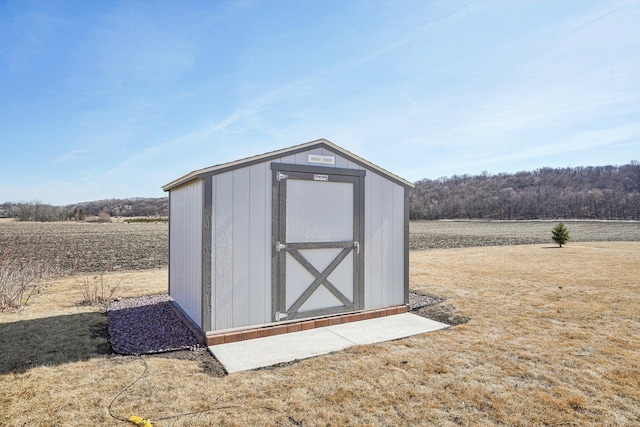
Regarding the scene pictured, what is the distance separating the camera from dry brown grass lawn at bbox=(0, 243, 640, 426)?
2.96 m

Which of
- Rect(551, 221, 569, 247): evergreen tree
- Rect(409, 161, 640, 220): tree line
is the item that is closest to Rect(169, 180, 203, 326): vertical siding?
Rect(551, 221, 569, 247): evergreen tree

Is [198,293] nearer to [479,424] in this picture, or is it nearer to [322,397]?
[322,397]

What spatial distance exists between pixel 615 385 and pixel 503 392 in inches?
48.1

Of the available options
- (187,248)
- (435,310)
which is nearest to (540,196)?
(435,310)

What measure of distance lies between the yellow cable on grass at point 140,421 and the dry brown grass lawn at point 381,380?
0.08 meters

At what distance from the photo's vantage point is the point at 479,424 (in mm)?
2828

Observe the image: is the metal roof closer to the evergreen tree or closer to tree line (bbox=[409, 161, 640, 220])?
the evergreen tree

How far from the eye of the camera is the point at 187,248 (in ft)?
18.9

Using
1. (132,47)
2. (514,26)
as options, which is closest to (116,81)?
(132,47)

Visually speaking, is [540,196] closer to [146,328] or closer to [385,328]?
[385,328]

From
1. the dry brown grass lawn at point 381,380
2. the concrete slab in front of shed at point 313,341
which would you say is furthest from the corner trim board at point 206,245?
the dry brown grass lawn at point 381,380

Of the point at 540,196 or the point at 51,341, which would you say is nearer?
the point at 51,341

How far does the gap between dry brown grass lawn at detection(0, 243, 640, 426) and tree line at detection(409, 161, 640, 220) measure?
62.5 meters

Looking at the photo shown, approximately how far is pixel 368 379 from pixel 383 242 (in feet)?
9.50
